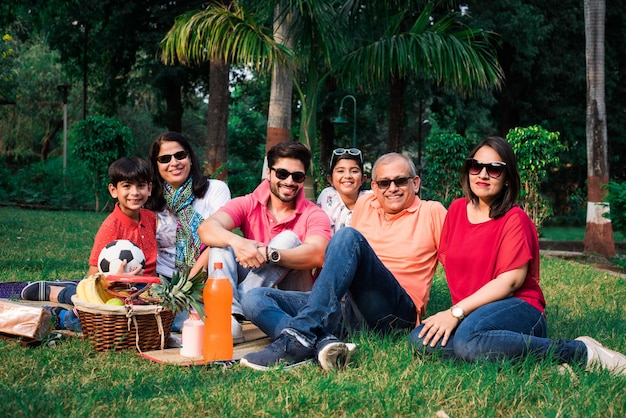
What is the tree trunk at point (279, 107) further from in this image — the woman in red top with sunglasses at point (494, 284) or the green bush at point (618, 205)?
the woman in red top with sunglasses at point (494, 284)

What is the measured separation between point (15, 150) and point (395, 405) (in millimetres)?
29028

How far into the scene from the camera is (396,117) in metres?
17.2

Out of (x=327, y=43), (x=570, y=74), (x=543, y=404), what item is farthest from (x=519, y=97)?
(x=543, y=404)

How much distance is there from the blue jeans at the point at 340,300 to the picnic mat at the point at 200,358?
0.75 ft

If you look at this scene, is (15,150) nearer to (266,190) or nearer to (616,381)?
(266,190)

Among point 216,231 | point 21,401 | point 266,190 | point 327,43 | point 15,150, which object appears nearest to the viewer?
point 21,401

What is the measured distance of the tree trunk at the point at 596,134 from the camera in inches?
485

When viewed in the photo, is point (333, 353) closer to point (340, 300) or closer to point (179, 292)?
point (340, 300)

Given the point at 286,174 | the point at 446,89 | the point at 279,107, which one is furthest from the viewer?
the point at 446,89

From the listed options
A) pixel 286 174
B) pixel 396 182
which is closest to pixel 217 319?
pixel 286 174

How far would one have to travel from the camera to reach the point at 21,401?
3.03m

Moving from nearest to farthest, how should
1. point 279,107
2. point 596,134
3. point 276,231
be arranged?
point 276,231, point 279,107, point 596,134

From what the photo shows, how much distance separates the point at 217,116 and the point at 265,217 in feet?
39.4

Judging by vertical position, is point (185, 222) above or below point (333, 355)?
above
